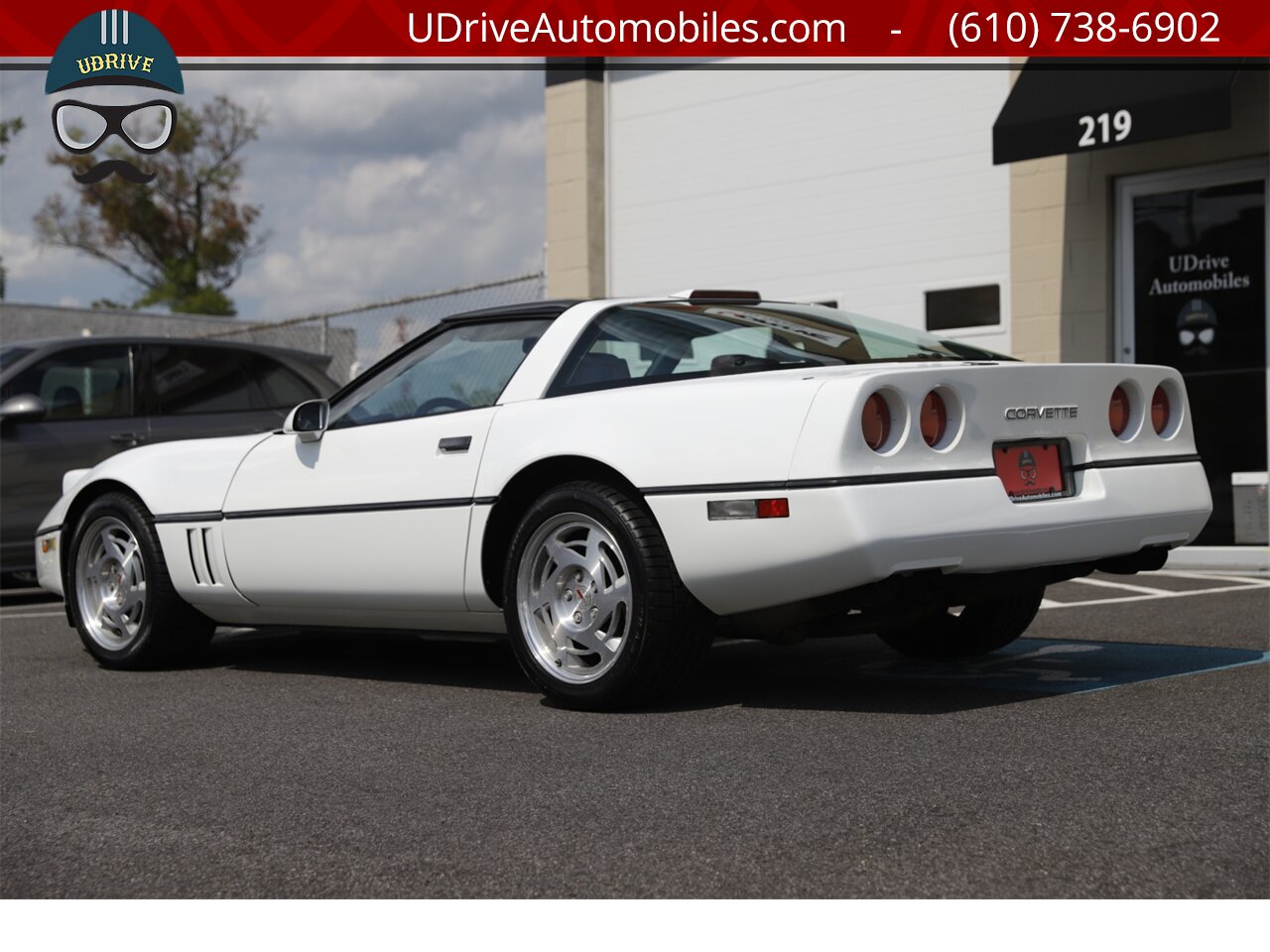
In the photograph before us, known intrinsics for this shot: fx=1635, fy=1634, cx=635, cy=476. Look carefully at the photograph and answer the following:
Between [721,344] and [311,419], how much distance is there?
166 cm

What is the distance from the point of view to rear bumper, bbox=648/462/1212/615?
14.2 ft

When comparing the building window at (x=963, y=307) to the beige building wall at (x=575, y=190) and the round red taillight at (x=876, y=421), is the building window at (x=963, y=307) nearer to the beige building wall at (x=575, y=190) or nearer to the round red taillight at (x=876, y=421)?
the beige building wall at (x=575, y=190)

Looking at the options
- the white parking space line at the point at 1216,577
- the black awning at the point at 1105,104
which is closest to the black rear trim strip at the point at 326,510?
the white parking space line at the point at 1216,577

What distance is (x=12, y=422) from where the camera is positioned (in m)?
9.49

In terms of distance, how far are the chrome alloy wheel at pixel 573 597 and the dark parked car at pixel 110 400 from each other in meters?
5.29

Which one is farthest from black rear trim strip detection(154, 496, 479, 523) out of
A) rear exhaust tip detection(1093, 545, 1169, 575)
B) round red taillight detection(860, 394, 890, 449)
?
rear exhaust tip detection(1093, 545, 1169, 575)

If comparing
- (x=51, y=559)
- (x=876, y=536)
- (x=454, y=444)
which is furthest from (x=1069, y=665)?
(x=51, y=559)

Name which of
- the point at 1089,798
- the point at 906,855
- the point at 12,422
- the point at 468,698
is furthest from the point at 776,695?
the point at 12,422

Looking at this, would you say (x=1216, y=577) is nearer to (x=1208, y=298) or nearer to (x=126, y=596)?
(x=1208, y=298)

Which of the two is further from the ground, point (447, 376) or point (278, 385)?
point (278, 385)

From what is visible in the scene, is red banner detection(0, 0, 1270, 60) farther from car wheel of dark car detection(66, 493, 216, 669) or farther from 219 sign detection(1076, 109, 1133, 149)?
car wheel of dark car detection(66, 493, 216, 669)

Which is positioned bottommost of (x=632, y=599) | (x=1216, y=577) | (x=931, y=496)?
(x=1216, y=577)

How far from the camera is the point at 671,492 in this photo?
466 centimetres

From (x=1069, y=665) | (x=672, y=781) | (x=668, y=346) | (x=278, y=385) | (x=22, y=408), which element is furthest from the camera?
(x=278, y=385)
